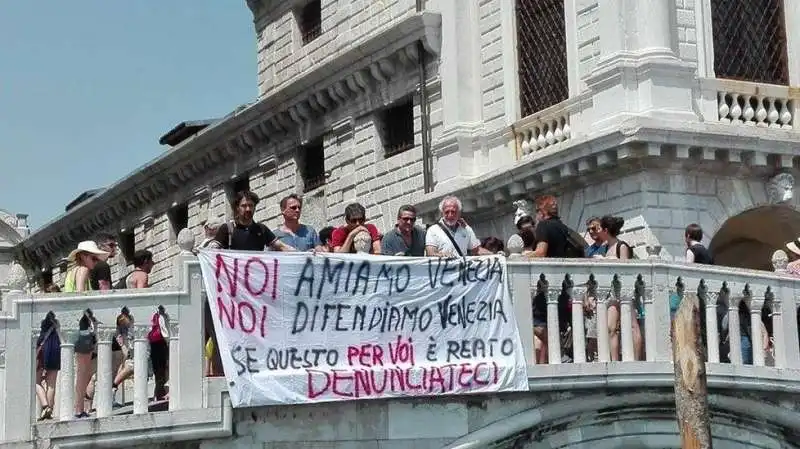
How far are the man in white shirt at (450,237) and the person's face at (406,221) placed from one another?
0.20 metres

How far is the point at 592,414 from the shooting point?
15.5 meters

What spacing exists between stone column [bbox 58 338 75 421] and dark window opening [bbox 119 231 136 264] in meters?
25.8

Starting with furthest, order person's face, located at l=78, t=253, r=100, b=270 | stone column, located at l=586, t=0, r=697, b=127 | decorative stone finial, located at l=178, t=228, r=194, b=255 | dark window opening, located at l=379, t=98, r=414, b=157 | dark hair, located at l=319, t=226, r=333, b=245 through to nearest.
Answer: dark window opening, located at l=379, t=98, r=414, b=157
stone column, located at l=586, t=0, r=697, b=127
dark hair, located at l=319, t=226, r=333, b=245
person's face, located at l=78, t=253, r=100, b=270
decorative stone finial, located at l=178, t=228, r=194, b=255

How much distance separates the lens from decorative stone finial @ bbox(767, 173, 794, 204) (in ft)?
74.1

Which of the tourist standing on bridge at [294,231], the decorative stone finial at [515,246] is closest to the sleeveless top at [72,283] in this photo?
the tourist standing on bridge at [294,231]

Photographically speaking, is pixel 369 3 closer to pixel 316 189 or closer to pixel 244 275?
pixel 316 189

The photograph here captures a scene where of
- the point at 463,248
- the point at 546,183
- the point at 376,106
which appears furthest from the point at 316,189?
the point at 463,248

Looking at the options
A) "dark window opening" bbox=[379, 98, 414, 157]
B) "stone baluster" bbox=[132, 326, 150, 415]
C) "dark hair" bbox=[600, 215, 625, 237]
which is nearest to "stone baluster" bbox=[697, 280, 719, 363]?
"dark hair" bbox=[600, 215, 625, 237]

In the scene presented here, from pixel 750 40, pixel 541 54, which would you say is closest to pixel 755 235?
pixel 750 40

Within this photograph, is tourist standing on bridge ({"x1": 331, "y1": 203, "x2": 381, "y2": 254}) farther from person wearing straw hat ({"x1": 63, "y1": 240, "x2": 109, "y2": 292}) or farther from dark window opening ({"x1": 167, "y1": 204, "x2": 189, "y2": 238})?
dark window opening ({"x1": 167, "y1": 204, "x2": 189, "y2": 238})

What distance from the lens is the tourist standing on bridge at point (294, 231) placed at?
15.4 metres

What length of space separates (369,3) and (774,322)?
14.0 meters

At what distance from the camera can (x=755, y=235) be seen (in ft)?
80.8

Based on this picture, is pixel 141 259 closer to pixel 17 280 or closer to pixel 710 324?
pixel 17 280
